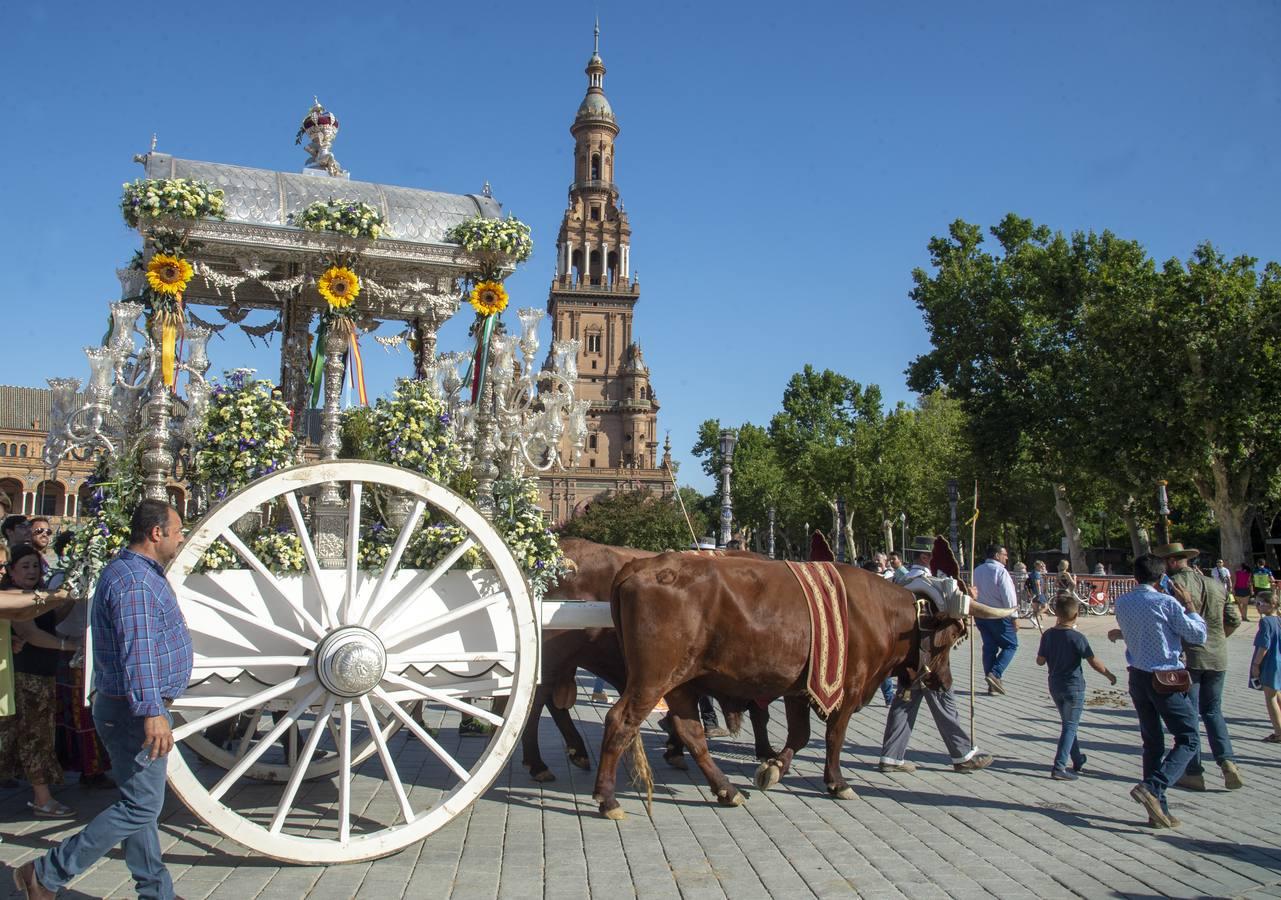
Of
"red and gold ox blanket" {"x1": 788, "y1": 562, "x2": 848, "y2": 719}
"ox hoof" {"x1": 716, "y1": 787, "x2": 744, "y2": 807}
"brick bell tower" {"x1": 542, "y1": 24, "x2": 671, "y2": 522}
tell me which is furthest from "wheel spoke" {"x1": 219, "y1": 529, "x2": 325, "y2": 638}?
"brick bell tower" {"x1": 542, "y1": 24, "x2": 671, "y2": 522}

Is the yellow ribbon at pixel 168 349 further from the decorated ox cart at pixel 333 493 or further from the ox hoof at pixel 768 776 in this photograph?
the ox hoof at pixel 768 776

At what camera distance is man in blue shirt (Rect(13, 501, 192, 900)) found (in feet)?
15.2

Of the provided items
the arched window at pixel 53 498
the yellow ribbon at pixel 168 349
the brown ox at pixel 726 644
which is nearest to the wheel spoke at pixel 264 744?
the brown ox at pixel 726 644

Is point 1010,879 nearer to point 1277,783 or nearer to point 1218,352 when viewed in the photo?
point 1277,783

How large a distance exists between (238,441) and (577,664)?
3321 mm

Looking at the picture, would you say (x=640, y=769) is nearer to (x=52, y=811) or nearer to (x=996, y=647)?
(x=52, y=811)

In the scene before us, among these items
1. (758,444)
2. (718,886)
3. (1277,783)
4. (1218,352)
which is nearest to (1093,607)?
(1218,352)

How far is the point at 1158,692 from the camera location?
283 inches

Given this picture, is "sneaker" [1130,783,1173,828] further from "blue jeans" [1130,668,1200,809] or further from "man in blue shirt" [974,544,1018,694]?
"man in blue shirt" [974,544,1018,694]

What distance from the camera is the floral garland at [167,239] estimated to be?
7.56 metres

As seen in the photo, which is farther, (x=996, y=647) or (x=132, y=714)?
(x=996, y=647)

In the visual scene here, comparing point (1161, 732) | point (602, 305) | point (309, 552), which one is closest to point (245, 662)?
point (309, 552)

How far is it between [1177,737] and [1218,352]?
2798 cm

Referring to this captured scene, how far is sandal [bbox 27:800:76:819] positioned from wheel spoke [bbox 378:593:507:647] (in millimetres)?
2792
